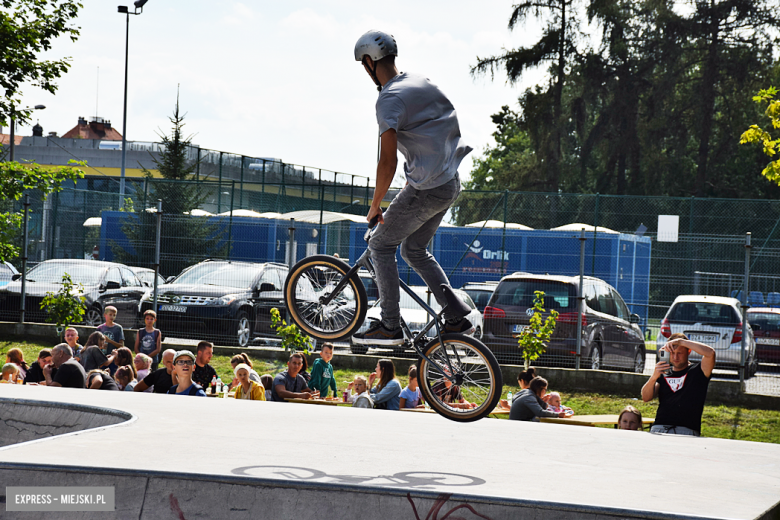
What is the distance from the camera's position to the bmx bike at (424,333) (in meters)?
5.50

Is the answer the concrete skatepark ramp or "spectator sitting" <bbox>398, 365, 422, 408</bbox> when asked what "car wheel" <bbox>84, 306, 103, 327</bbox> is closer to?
"spectator sitting" <bbox>398, 365, 422, 408</bbox>

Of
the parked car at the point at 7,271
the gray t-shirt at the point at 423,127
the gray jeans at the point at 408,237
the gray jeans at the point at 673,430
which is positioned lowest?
the gray jeans at the point at 673,430

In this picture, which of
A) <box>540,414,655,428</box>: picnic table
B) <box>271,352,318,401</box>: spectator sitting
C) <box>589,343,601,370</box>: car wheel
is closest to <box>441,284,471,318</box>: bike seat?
<box>540,414,655,428</box>: picnic table

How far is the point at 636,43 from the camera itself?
94.9ft

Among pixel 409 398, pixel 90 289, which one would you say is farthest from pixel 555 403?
pixel 90 289

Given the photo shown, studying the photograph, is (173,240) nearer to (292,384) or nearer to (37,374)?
(37,374)

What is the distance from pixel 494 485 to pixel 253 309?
10.3 metres

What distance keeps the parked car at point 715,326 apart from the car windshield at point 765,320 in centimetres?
16

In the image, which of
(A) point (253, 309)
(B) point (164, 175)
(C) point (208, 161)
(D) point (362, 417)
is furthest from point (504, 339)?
(C) point (208, 161)

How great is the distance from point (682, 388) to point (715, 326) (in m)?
5.41

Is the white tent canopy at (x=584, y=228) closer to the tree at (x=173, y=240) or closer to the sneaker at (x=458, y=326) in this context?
the tree at (x=173, y=240)

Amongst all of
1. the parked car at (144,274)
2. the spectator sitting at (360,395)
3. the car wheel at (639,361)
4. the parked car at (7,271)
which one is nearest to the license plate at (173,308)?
the parked car at (144,274)

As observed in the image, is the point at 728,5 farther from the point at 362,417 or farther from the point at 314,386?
the point at 362,417

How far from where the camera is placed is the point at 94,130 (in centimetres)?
6838
